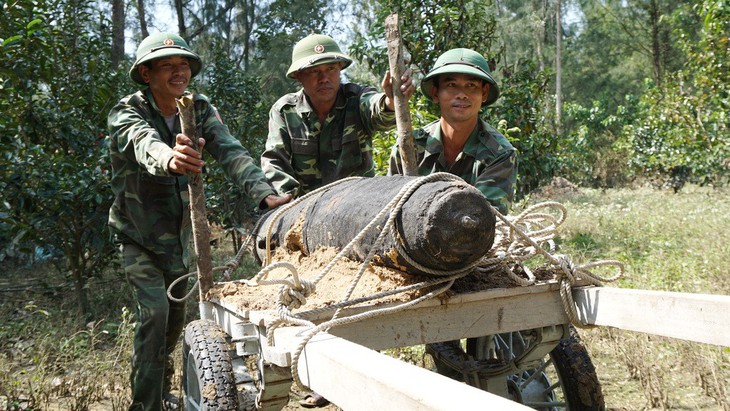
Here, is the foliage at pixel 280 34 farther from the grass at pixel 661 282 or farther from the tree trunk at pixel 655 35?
the tree trunk at pixel 655 35

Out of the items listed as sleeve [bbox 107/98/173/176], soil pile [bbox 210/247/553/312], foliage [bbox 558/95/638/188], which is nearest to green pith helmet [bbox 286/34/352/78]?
sleeve [bbox 107/98/173/176]

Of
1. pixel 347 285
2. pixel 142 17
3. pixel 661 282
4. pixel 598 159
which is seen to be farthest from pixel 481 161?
pixel 598 159

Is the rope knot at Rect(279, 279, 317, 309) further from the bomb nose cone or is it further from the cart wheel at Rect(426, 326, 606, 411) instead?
the cart wheel at Rect(426, 326, 606, 411)

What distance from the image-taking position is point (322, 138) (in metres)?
4.41

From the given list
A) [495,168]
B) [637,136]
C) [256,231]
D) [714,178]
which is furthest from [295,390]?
[637,136]

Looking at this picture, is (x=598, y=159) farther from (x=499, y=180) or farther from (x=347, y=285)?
(x=347, y=285)

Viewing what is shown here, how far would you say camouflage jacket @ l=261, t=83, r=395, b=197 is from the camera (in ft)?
14.3

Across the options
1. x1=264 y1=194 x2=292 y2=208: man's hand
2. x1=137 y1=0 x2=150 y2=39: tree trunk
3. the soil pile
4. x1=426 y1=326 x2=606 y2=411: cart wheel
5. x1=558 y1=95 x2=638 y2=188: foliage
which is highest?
x1=137 y1=0 x2=150 y2=39: tree trunk

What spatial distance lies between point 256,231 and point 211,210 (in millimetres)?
5133

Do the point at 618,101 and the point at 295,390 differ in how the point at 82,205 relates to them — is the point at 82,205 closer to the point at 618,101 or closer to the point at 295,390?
the point at 295,390

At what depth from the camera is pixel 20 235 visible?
573 cm

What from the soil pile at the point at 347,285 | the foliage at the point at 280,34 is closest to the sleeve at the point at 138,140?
the soil pile at the point at 347,285

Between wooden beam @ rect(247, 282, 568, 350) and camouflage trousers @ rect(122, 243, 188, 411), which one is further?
camouflage trousers @ rect(122, 243, 188, 411)

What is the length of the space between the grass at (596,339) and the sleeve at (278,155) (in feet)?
4.53
